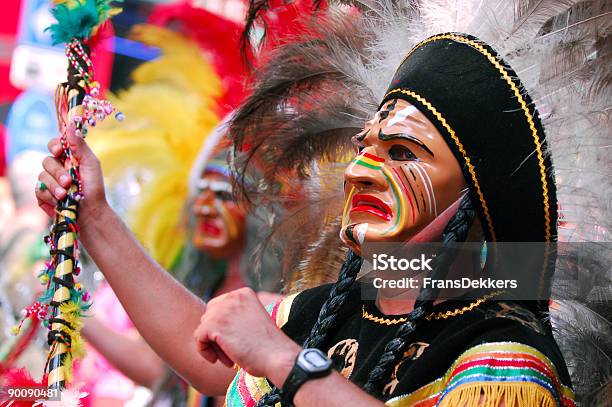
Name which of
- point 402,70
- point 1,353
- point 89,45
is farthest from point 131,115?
point 402,70

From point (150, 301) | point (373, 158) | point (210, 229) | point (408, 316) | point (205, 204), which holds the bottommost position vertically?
point (408, 316)

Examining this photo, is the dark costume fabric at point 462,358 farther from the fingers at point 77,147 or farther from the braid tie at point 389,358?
the fingers at point 77,147

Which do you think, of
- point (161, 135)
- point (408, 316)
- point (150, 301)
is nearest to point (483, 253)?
point (408, 316)

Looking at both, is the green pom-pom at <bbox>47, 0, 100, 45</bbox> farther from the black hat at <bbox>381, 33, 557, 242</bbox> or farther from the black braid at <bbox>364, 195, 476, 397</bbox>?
the black braid at <bbox>364, 195, 476, 397</bbox>

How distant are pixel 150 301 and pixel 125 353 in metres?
2.23

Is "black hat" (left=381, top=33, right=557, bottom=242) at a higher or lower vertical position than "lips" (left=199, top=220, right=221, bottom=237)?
lower

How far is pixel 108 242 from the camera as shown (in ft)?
8.27

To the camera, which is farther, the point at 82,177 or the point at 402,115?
the point at 82,177

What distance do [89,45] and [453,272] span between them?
4.09 ft

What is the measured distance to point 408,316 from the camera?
207 cm

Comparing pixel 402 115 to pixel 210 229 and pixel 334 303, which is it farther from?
pixel 210 229

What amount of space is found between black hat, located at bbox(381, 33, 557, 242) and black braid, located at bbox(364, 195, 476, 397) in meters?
0.05

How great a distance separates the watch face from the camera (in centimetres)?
182

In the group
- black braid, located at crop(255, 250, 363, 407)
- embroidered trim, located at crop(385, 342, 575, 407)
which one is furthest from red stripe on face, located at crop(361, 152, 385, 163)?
embroidered trim, located at crop(385, 342, 575, 407)
